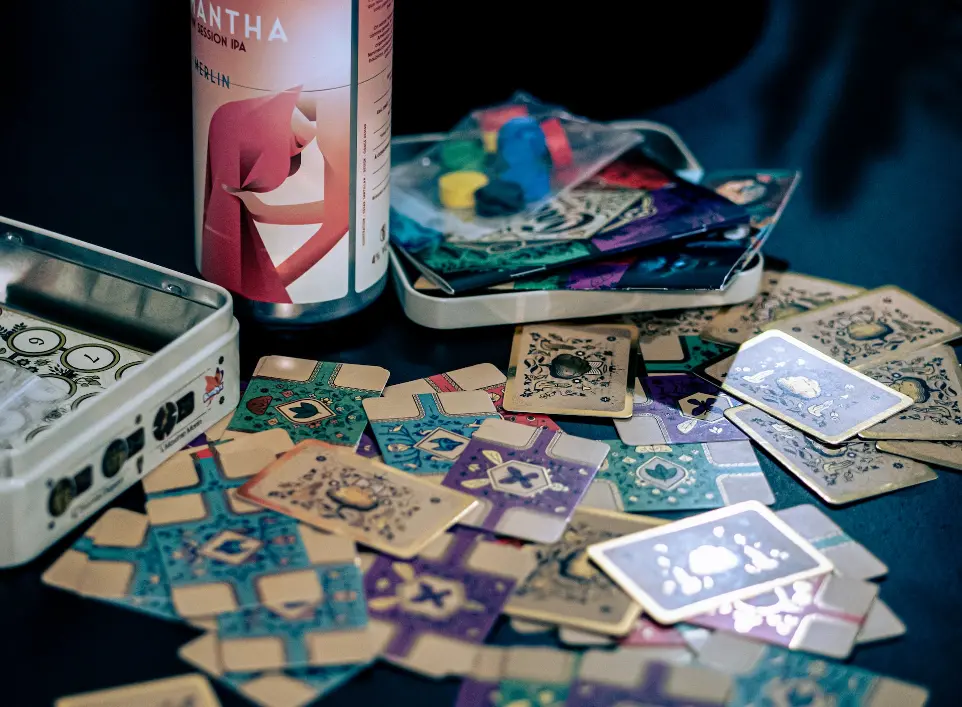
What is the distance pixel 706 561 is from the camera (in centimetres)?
65

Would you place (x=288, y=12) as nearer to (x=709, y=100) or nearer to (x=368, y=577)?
(x=368, y=577)

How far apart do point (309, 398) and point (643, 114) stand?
545mm

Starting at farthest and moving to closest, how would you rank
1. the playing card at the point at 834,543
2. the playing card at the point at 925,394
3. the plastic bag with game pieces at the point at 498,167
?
1. the plastic bag with game pieces at the point at 498,167
2. the playing card at the point at 925,394
3. the playing card at the point at 834,543

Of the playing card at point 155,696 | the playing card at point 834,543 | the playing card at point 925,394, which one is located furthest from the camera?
the playing card at point 925,394

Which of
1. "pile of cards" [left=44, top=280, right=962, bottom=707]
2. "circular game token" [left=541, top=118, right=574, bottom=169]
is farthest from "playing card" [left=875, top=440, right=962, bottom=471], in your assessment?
"circular game token" [left=541, top=118, right=574, bottom=169]

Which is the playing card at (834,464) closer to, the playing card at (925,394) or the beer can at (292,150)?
the playing card at (925,394)

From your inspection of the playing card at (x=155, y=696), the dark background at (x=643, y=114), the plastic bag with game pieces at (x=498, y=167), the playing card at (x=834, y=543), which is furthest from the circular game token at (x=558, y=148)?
the playing card at (x=155, y=696)

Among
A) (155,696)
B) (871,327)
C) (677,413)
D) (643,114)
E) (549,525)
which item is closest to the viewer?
(155,696)

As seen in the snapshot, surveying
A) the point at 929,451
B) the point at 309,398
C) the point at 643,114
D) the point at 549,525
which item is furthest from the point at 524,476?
the point at 643,114

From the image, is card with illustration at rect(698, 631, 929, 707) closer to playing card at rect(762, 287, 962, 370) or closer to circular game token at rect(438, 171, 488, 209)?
playing card at rect(762, 287, 962, 370)

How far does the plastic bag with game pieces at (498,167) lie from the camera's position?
929 mm

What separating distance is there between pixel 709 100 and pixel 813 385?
0.47 metres

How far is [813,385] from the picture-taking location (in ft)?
2.66

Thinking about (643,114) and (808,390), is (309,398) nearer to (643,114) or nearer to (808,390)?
(808,390)
